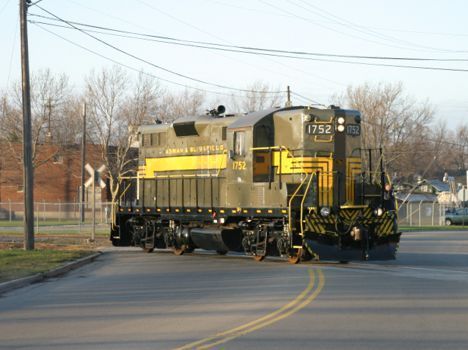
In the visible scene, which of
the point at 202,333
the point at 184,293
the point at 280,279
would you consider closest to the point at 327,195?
the point at 280,279

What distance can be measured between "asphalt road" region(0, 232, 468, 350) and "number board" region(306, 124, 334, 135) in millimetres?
3811

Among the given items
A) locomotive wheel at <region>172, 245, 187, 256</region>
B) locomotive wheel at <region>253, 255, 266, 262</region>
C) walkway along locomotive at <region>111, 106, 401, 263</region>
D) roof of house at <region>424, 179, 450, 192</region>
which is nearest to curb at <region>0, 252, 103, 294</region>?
locomotive wheel at <region>172, 245, 187, 256</region>

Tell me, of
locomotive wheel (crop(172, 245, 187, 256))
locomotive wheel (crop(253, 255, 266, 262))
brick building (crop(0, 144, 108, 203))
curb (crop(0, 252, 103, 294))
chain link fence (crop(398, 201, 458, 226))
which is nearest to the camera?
curb (crop(0, 252, 103, 294))

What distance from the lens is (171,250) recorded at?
95.0 ft

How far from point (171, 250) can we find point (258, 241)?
22.1 ft

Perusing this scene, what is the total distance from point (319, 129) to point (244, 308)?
1029cm

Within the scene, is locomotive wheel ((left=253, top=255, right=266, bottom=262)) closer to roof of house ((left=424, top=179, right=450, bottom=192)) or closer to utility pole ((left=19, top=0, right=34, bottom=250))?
utility pole ((left=19, top=0, right=34, bottom=250))

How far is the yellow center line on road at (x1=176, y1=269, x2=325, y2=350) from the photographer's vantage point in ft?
31.8

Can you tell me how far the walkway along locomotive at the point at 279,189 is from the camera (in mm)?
21234

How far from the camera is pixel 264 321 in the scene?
11375 millimetres

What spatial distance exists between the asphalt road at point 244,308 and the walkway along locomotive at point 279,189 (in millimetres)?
989

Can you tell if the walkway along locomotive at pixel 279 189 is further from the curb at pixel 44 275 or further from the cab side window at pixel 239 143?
the curb at pixel 44 275

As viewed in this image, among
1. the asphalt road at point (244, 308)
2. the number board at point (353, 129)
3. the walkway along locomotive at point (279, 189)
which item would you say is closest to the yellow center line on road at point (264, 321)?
the asphalt road at point (244, 308)

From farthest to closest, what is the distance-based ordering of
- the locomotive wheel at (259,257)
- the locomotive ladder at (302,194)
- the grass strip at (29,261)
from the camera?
the locomotive wheel at (259,257), the locomotive ladder at (302,194), the grass strip at (29,261)
